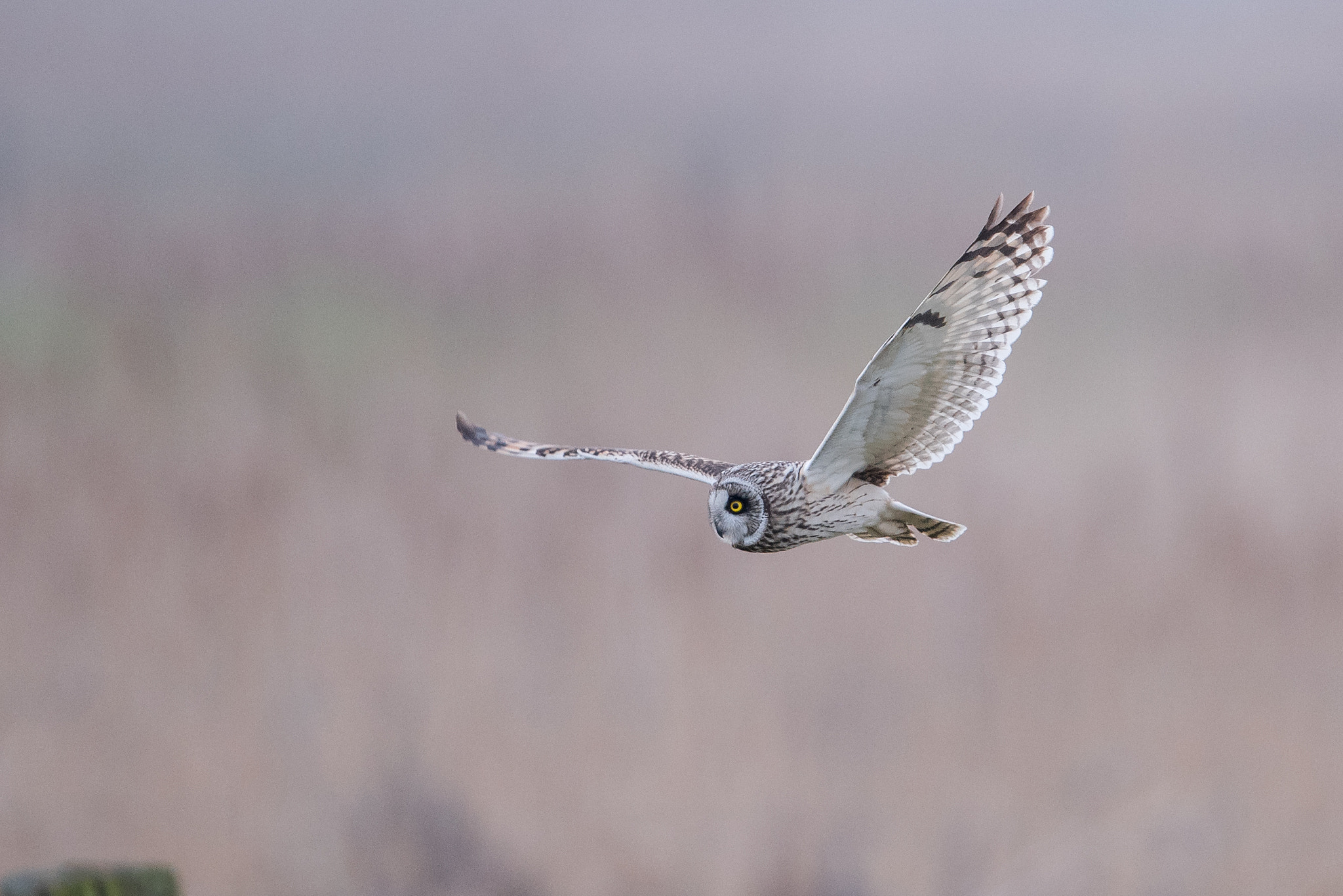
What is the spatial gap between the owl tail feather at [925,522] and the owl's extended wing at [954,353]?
0.36ft

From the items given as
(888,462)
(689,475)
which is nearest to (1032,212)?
(888,462)

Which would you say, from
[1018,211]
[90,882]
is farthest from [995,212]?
[90,882]

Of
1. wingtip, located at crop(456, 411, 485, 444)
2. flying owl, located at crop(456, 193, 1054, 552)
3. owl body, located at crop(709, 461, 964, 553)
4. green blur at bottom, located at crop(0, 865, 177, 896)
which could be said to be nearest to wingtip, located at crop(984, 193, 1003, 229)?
flying owl, located at crop(456, 193, 1054, 552)

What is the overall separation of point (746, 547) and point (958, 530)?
428 mm

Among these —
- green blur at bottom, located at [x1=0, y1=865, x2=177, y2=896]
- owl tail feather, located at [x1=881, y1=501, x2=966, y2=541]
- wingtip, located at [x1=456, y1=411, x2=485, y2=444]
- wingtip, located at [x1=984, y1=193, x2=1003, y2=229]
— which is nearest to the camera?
wingtip, located at [x1=984, y1=193, x2=1003, y2=229]

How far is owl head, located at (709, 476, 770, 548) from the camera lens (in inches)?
88.2

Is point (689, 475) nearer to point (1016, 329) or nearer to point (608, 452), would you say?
point (608, 452)

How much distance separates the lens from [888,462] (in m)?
2.45

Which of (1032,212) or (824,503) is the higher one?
(1032,212)

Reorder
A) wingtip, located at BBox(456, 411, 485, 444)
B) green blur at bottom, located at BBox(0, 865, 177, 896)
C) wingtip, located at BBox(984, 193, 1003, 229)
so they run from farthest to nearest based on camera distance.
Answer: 1. wingtip, located at BBox(456, 411, 485, 444)
2. green blur at bottom, located at BBox(0, 865, 177, 896)
3. wingtip, located at BBox(984, 193, 1003, 229)

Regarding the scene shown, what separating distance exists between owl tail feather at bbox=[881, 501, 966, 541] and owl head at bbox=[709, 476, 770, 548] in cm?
28

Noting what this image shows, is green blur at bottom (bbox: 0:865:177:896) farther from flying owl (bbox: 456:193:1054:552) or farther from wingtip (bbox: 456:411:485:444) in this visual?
flying owl (bbox: 456:193:1054:552)

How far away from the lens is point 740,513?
225cm

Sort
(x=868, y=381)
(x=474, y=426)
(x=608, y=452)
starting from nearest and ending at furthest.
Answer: (x=868, y=381) < (x=608, y=452) < (x=474, y=426)
